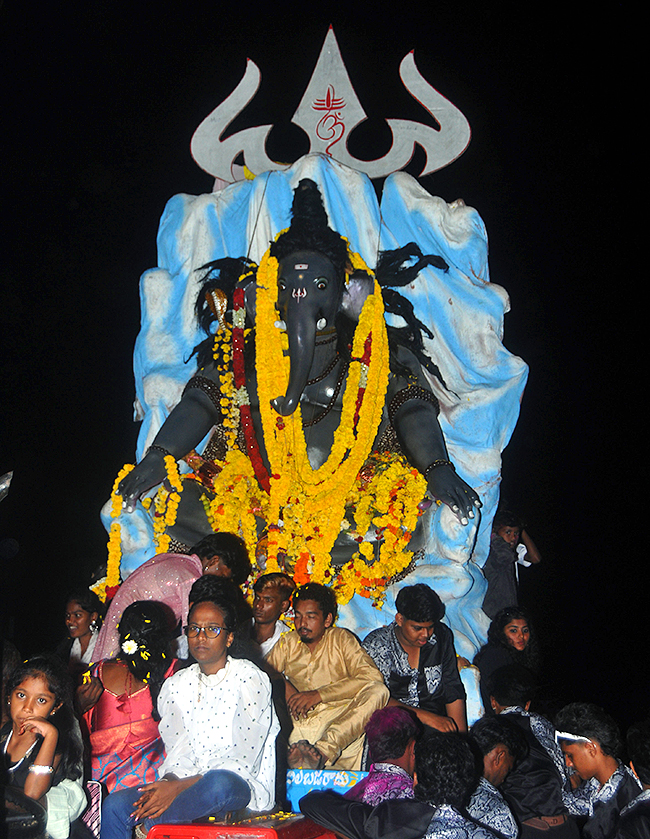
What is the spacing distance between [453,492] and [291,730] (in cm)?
167

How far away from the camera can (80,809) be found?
10.2 feet

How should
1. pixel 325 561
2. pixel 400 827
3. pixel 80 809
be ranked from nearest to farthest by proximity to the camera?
pixel 400 827, pixel 80 809, pixel 325 561

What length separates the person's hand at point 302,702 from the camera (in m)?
3.94

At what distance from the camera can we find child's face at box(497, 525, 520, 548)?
547cm

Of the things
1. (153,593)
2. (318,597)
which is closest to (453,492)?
(318,597)

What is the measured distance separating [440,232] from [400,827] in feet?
13.4

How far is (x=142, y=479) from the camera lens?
202 inches

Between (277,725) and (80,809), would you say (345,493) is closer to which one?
(277,725)

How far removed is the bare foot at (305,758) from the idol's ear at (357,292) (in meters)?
2.87

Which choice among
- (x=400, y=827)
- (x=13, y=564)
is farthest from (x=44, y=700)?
(x=13, y=564)

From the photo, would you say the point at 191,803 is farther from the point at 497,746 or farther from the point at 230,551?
the point at 230,551

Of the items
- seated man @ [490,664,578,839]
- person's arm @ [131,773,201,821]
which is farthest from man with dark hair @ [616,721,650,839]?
person's arm @ [131,773,201,821]

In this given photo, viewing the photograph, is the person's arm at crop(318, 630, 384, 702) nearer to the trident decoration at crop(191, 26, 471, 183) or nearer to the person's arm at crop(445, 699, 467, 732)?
the person's arm at crop(445, 699, 467, 732)

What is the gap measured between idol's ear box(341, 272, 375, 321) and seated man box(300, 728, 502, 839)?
3241mm
